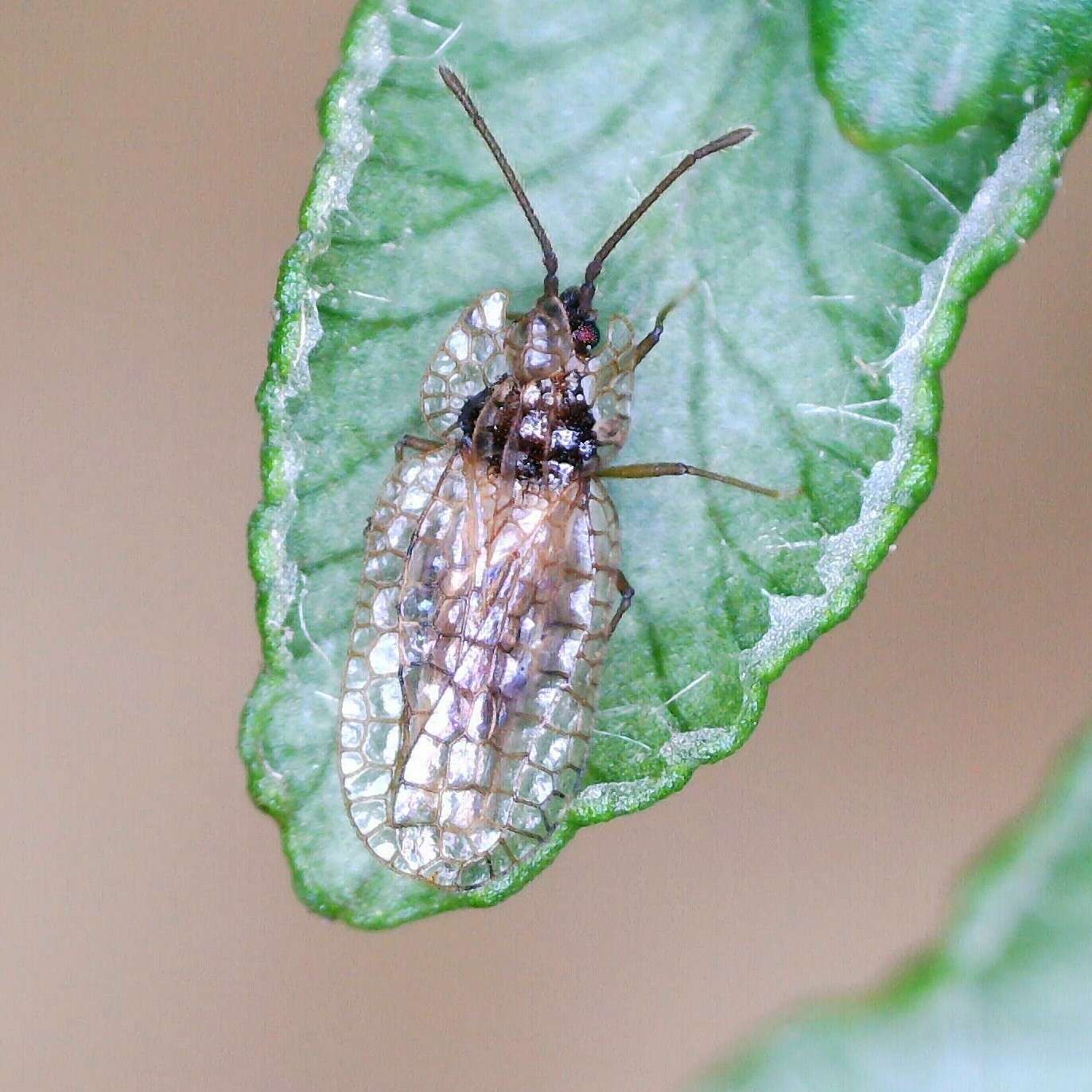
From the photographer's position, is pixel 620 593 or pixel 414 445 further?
pixel 414 445

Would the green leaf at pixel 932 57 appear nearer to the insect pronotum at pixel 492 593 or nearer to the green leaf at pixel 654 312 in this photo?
the green leaf at pixel 654 312

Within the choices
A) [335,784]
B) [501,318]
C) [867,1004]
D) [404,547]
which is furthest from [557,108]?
[867,1004]

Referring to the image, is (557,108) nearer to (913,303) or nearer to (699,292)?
(699,292)

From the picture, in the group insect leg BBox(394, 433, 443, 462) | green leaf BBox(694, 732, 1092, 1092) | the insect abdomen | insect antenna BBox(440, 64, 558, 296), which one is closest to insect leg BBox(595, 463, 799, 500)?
the insect abdomen

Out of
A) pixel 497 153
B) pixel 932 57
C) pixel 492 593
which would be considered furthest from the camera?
pixel 492 593

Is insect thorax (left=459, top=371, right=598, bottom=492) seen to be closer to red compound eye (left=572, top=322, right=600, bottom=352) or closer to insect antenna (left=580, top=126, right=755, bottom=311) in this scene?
red compound eye (left=572, top=322, right=600, bottom=352)

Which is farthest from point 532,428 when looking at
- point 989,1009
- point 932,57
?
point 989,1009

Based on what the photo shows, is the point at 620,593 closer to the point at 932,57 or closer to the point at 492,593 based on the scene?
the point at 492,593

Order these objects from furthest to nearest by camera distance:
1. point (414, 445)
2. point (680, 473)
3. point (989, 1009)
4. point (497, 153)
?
1. point (414, 445)
2. point (680, 473)
3. point (497, 153)
4. point (989, 1009)
